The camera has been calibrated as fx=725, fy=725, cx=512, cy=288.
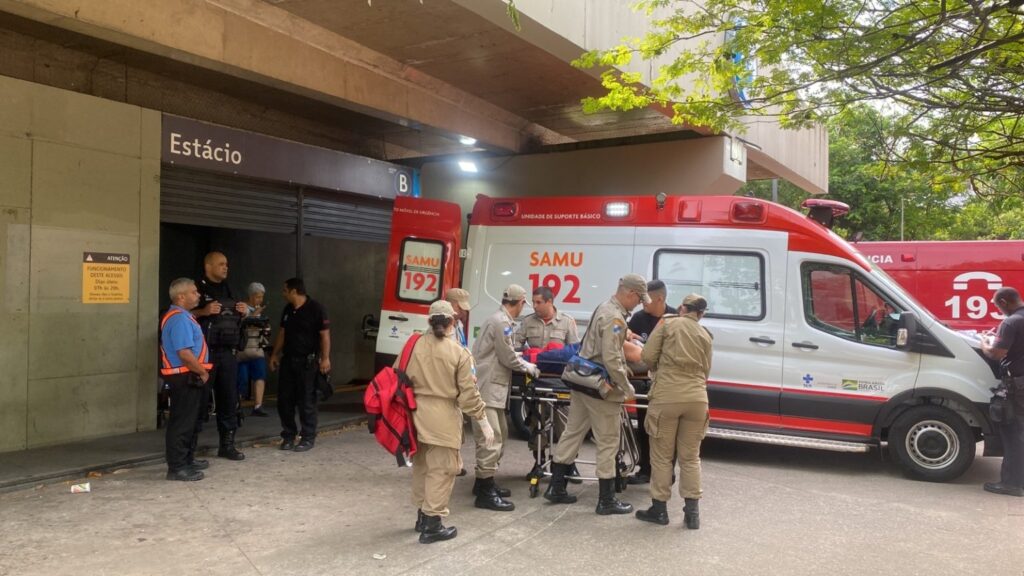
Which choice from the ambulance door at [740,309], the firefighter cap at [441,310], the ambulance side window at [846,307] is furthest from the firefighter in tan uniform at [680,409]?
the ambulance side window at [846,307]

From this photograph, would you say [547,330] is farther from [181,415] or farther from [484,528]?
[181,415]

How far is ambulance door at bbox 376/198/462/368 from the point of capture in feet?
28.0

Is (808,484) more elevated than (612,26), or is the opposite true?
(612,26)

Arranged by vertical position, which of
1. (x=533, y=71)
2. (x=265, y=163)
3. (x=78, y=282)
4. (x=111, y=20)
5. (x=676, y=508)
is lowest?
(x=676, y=508)

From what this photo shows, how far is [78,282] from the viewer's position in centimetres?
707

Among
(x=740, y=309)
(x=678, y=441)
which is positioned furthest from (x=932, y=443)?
(x=678, y=441)

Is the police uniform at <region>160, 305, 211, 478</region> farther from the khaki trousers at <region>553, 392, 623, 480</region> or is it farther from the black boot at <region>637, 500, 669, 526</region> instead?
the black boot at <region>637, 500, 669, 526</region>

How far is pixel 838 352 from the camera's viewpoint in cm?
681

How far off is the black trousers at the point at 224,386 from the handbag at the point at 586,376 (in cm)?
323

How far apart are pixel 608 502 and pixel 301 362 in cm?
348

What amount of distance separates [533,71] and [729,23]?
2.88 metres

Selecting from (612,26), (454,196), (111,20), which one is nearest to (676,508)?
(612,26)

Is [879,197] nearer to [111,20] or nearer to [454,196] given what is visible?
[454,196]

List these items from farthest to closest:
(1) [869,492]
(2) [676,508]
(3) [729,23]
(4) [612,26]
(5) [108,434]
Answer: (4) [612,26] < (5) [108,434] < (3) [729,23] < (1) [869,492] < (2) [676,508]
